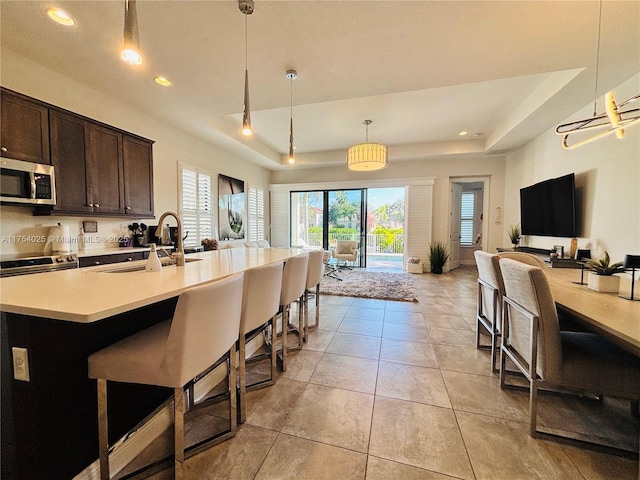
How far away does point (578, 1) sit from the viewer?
1.72 m

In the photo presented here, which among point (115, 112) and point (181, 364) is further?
point (115, 112)

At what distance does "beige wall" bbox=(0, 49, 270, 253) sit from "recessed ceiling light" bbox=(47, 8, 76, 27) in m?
0.85

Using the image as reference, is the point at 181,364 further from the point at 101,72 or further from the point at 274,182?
the point at 274,182

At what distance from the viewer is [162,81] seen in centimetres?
272

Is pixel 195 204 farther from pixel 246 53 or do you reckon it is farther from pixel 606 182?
pixel 606 182

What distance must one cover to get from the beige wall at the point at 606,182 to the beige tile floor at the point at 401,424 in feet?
6.55

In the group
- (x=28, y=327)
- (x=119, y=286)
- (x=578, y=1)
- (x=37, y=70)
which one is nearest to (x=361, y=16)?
(x=578, y=1)

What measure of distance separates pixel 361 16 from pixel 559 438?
294cm

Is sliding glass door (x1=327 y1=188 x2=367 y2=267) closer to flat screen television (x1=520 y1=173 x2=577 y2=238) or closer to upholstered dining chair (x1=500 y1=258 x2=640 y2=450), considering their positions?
flat screen television (x1=520 y1=173 x2=577 y2=238)

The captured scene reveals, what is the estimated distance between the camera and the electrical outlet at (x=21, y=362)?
967 millimetres

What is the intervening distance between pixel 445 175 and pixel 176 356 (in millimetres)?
6623

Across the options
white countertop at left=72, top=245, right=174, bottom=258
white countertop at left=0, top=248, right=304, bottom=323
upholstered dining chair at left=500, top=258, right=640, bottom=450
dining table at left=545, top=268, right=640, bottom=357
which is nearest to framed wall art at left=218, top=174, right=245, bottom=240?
white countertop at left=72, top=245, right=174, bottom=258

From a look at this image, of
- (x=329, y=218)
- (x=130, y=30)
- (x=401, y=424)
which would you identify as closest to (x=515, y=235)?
(x=329, y=218)

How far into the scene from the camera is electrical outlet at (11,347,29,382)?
967 mm
